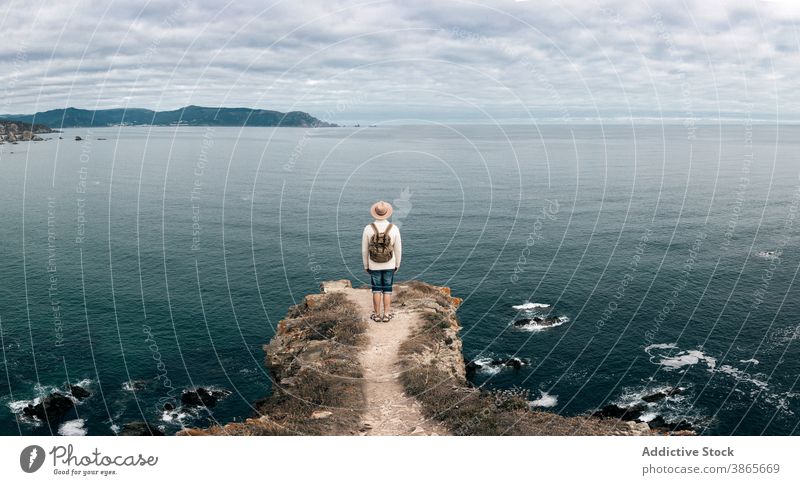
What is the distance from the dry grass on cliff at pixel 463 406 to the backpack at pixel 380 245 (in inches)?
232

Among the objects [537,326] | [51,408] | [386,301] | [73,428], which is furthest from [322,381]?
[537,326]

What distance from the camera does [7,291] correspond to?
53.9m

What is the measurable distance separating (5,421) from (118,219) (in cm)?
5394

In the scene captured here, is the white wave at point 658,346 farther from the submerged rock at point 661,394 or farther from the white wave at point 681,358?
the submerged rock at point 661,394

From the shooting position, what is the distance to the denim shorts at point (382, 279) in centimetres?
2248

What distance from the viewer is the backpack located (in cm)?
2116

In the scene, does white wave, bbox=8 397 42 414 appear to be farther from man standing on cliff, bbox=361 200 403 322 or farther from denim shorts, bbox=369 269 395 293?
man standing on cliff, bbox=361 200 403 322

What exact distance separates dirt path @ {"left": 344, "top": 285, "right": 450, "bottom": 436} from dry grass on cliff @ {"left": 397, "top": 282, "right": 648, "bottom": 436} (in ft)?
1.43

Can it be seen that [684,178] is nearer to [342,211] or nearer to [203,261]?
[342,211]

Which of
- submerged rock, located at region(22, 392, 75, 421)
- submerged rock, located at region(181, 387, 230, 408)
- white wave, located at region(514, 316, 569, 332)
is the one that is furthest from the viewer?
white wave, located at region(514, 316, 569, 332)

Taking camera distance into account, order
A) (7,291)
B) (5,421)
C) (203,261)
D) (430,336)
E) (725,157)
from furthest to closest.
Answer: (725,157) < (203,261) < (7,291) < (5,421) < (430,336)

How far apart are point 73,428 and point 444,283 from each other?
3458cm

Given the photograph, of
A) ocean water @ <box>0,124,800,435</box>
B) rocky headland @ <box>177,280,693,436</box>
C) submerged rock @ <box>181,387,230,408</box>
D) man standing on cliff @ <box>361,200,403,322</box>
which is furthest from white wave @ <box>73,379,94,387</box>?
man standing on cliff @ <box>361,200,403,322</box>

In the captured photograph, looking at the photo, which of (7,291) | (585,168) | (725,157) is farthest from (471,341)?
(725,157)
